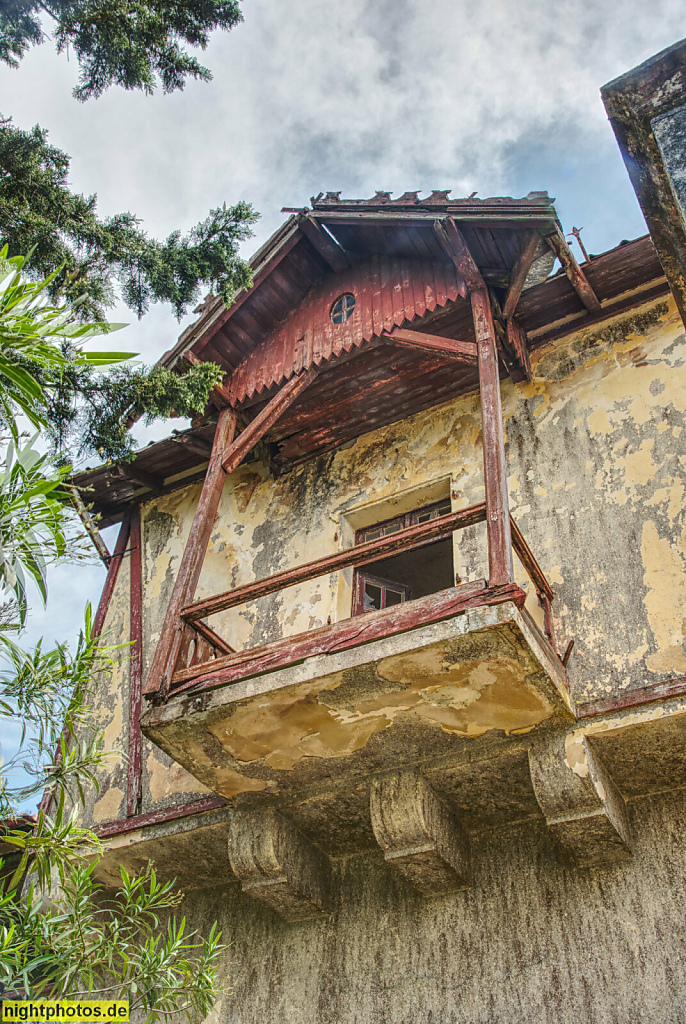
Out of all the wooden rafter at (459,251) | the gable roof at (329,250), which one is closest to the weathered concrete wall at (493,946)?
the wooden rafter at (459,251)

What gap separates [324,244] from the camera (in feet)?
28.3

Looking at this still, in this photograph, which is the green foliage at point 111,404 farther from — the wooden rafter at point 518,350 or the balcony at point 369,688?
the wooden rafter at point 518,350

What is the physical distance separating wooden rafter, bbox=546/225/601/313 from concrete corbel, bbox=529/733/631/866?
400cm

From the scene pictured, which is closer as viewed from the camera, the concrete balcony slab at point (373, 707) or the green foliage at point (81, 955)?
the green foliage at point (81, 955)

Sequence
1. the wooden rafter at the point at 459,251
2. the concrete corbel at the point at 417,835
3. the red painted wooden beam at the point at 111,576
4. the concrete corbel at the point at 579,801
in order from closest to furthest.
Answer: the concrete corbel at the point at 579,801 → the concrete corbel at the point at 417,835 → the wooden rafter at the point at 459,251 → the red painted wooden beam at the point at 111,576

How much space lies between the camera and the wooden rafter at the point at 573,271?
696cm

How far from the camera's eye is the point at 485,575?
686cm

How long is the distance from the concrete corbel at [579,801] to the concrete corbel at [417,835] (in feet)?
2.63

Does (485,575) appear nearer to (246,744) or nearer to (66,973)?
(246,744)

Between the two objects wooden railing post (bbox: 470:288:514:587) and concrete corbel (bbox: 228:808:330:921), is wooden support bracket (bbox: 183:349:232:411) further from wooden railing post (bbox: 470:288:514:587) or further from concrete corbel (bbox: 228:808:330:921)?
concrete corbel (bbox: 228:808:330:921)

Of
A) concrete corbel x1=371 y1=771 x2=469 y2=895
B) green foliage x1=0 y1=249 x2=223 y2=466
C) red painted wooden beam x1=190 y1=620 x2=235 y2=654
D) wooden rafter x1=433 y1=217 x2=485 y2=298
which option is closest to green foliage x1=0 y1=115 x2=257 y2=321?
green foliage x1=0 y1=249 x2=223 y2=466

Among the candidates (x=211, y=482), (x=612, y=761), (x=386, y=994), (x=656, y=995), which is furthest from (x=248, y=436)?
(x=656, y=995)

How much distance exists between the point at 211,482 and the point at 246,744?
2420mm

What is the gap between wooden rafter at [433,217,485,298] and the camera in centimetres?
714
